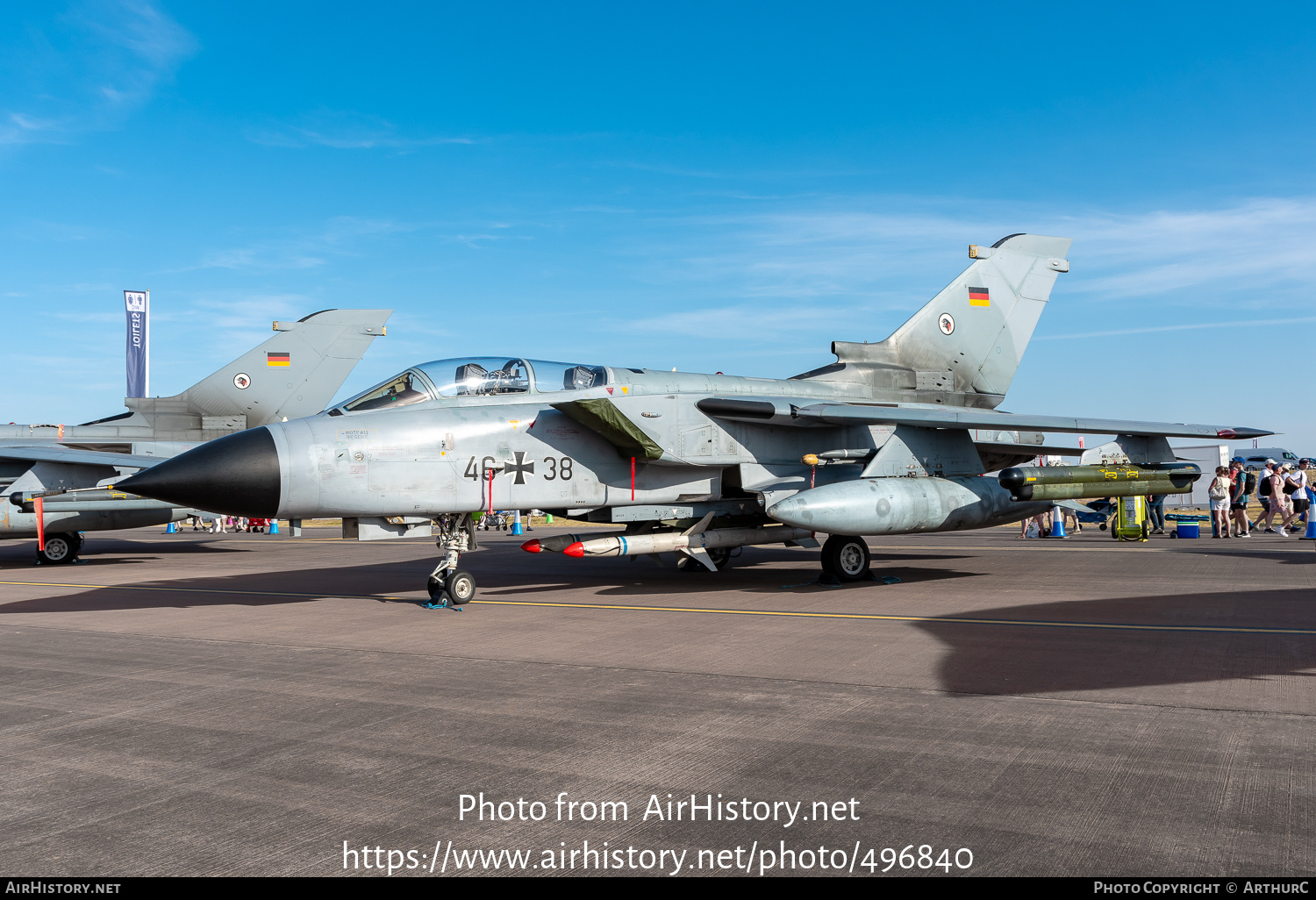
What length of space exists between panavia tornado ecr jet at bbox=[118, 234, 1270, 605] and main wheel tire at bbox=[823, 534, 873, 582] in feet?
0.09

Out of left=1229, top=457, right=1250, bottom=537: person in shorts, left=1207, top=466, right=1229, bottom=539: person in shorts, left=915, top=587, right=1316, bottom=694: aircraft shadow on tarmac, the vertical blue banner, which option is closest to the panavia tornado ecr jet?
left=915, top=587, right=1316, bottom=694: aircraft shadow on tarmac

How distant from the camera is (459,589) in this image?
10320 mm

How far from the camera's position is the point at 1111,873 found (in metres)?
3.00

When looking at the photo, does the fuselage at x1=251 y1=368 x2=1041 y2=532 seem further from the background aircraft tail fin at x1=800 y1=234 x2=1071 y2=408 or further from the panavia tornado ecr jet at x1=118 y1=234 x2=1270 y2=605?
the background aircraft tail fin at x1=800 y1=234 x2=1071 y2=408

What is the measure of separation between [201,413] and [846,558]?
1557 centimetres

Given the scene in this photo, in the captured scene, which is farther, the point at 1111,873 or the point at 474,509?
the point at 474,509

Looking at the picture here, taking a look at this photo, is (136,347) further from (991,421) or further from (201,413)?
(991,421)

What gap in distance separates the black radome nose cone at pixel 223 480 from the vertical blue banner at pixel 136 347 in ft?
105

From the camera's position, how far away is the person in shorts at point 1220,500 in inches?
787

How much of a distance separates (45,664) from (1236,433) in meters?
13.6

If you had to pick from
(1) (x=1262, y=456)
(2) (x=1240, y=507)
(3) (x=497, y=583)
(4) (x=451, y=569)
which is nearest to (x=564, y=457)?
(4) (x=451, y=569)

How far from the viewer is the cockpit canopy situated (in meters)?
9.66

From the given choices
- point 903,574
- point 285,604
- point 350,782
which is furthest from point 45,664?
point 903,574
